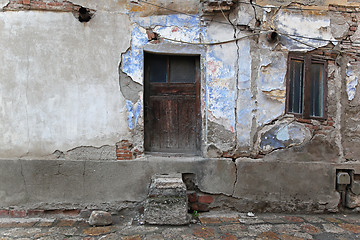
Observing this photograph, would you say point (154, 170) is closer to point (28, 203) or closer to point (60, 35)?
point (28, 203)

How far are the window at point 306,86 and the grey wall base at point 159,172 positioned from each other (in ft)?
2.68

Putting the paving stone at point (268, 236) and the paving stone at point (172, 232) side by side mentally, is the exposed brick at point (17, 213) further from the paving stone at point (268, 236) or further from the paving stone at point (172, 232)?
the paving stone at point (268, 236)

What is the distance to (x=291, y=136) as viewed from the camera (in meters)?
3.79

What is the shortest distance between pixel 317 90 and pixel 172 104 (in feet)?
7.40

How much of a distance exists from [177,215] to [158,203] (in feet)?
0.93

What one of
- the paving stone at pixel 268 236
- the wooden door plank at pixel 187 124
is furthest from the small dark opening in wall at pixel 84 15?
the paving stone at pixel 268 236

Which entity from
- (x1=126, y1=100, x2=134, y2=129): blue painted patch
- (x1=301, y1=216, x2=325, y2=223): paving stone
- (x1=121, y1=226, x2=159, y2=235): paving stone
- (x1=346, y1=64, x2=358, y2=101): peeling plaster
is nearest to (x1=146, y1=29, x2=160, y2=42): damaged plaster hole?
(x1=126, y1=100, x2=134, y2=129): blue painted patch

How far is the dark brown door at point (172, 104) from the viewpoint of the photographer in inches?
155

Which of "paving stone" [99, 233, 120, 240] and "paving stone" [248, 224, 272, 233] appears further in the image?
"paving stone" [248, 224, 272, 233]

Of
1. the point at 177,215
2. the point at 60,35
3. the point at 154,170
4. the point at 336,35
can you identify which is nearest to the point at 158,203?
the point at 177,215

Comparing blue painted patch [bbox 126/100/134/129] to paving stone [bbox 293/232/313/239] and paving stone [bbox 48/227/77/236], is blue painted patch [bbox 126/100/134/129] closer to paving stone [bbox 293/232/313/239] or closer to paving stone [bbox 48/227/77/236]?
paving stone [bbox 48/227/77/236]

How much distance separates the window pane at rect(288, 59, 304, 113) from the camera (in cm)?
384

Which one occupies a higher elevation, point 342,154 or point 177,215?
point 342,154

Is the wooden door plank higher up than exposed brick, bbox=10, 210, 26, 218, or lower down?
higher up
